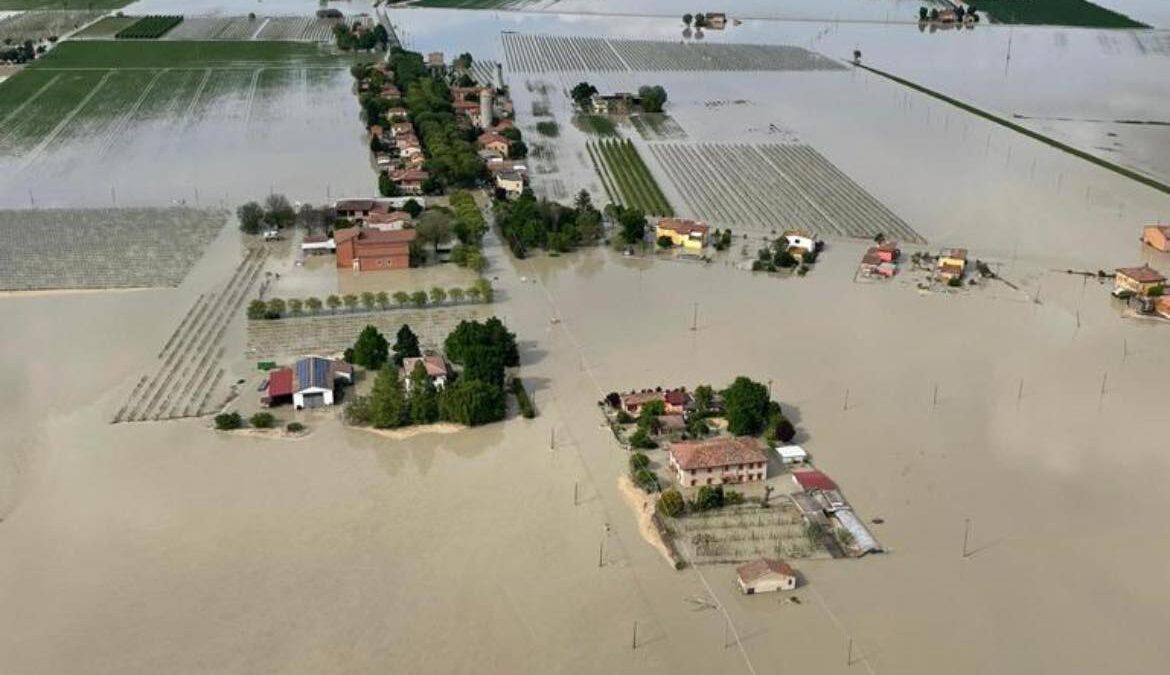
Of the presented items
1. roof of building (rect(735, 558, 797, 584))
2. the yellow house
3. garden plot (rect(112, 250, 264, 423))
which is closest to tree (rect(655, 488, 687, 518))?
roof of building (rect(735, 558, 797, 584))

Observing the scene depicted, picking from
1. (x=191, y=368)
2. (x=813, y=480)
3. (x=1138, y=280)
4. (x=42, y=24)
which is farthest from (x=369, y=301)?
(x=42, y=24)

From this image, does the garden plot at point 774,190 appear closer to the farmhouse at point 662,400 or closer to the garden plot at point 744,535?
the farmhouse at point 662,400

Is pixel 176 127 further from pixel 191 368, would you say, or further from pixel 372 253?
pixel 191 368

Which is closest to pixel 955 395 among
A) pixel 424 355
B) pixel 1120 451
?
pixel 1120 451

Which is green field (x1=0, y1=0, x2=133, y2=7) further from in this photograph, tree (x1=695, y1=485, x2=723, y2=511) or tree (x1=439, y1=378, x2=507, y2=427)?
tree (x1=695, y1=485, x2=723, y2=511)

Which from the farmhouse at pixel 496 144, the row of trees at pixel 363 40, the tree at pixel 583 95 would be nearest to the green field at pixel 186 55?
the row of trees at pixel 363 40
